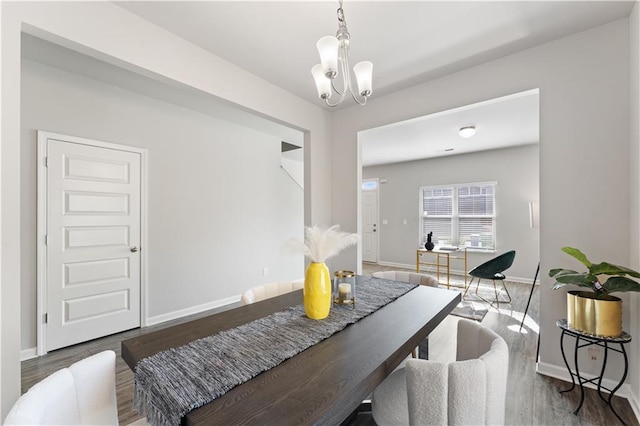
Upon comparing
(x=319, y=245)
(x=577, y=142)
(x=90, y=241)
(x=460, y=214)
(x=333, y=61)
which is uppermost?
(x=333, y=61)

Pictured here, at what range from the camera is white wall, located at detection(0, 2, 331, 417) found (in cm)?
139

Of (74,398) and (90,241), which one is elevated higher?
(90,241)

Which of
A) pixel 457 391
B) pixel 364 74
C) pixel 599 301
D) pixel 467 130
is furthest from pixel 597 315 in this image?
pixel 467 130

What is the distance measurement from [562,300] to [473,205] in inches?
158

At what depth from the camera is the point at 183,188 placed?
357 centimetres

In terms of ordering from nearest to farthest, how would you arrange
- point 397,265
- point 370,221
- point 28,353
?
point 28,353 < point 397,265 < point 370,221

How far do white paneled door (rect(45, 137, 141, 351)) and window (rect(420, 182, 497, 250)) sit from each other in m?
5.58

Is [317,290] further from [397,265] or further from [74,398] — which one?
[397,265]

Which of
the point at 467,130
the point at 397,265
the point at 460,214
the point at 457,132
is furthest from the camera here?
the point at 397,265

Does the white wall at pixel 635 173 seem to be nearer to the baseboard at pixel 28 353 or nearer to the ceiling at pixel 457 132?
the ceiling at pixel 457 132

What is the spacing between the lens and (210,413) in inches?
29.5

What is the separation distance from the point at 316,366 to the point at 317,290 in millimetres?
425

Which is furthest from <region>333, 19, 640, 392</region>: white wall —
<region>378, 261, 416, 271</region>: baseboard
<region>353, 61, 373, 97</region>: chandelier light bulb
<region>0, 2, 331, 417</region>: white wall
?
<region>378, 261, 416, 271</region>: baseboard

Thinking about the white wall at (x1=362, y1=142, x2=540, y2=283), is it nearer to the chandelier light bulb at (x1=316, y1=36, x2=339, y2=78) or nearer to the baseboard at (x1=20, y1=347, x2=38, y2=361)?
the chandelier light bulb at (x1=316, y1=36, x2=339, y2=78)
